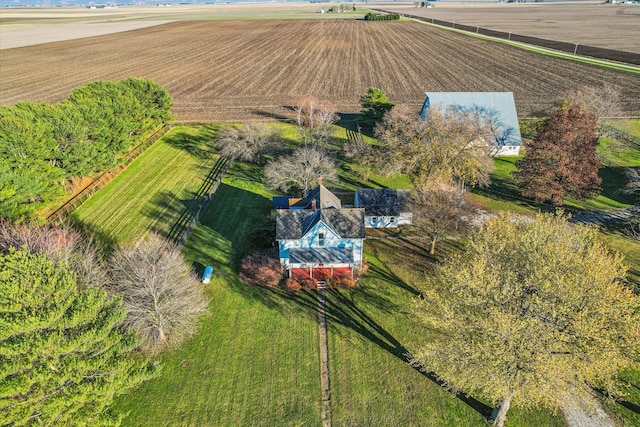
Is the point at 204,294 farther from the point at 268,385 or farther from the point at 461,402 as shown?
the point at 461,402

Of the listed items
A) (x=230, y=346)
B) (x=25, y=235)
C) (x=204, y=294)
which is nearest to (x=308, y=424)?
(x=230, y=346)

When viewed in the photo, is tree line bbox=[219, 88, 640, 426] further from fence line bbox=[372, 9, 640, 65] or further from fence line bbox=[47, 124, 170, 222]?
fence line bbox=[372, 9, 640, 65]

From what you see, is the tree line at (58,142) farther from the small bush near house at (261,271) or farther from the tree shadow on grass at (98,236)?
the small bush near house at (261,271)

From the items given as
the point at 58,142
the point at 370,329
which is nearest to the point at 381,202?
the point at 370,329

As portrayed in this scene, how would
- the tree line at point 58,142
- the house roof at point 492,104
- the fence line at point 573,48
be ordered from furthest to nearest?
the fence line at point 573,48, the house roof at point 492,104, the tree line at point 58,142

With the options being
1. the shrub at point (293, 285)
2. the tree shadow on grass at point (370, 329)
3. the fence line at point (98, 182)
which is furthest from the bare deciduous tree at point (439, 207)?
the fence line at point (98, 182)

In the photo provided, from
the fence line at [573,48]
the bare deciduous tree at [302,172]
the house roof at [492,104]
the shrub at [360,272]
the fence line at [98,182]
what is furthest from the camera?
the fence line at [573,48]
